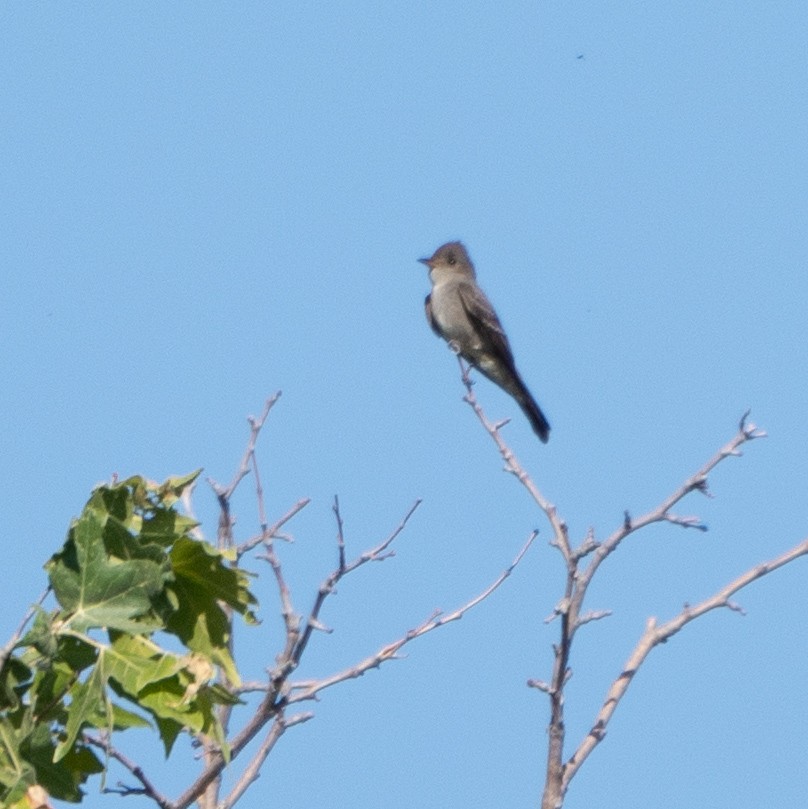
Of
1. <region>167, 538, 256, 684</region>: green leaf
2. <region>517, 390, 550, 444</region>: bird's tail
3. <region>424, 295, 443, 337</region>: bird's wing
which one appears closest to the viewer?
<region>167, 538, 256, 684</region>: green leaf

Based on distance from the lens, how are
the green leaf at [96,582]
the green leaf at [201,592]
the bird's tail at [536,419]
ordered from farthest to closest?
the bird's tail at [536,419], the green leaf at [201,592], the green leaf at [96,582]

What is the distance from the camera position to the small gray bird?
1398 cm

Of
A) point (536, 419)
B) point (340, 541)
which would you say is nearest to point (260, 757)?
point (340, 541)

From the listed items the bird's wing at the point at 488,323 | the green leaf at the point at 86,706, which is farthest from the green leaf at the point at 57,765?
the bird's wing at the point at 488,323

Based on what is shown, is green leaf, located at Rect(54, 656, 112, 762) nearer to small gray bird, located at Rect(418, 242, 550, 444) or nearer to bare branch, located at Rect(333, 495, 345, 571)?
bare branch, located at Rect(333, 495, 345, 571)

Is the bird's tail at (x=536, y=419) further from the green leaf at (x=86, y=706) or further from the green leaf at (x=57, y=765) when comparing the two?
the green leaf at (x=86, y=706)

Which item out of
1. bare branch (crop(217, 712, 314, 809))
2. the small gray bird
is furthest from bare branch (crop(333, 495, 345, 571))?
the small gray bird

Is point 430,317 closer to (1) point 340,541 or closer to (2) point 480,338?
(2) point 480,338

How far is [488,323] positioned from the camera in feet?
46.6

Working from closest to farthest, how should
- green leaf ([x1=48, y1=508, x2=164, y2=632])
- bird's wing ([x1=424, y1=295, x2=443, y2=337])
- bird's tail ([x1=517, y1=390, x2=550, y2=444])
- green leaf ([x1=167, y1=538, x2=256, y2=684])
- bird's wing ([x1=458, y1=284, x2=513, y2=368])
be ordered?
green leaf ([x1=48, y1=508, x2=164, y2=632]) < green leaf ([x1=167, y1=538, x2=256, y2=684]) < bird's tail ([x1=517, y1=390, x2=550, y2=444]) < bird's wing ([x1=458, y1=284, x2=513, y2=368]) < bird's wing ([x1=424, y1=295, x2=443, y2=337])

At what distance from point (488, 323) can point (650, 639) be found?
1016 cm

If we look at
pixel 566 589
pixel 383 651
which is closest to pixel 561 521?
pixel 566 589

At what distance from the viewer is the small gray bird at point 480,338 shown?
13977 mm

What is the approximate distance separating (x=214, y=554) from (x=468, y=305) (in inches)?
454
